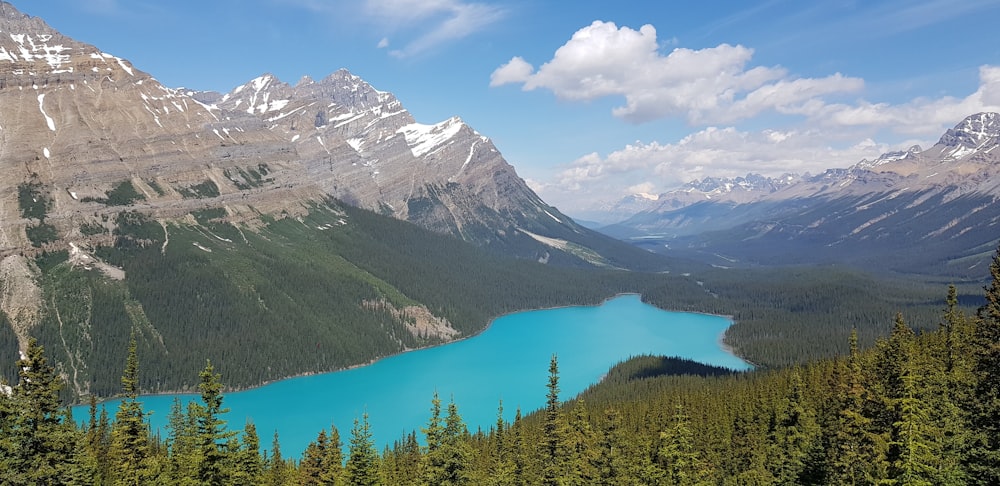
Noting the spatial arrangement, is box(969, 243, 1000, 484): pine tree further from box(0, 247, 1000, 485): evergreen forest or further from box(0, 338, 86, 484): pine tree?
box(0, 338, 86, 484): pine tree

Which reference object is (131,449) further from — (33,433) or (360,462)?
(360,462)

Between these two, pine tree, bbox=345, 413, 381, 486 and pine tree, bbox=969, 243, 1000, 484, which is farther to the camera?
pine tree, bbox=345, 413, 381, 486

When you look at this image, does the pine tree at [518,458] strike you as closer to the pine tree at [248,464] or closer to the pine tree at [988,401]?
the pine tree at [248,464]

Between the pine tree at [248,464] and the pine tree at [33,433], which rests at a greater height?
the pine tree at [33,433]

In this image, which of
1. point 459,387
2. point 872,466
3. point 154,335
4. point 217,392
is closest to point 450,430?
point 217,392

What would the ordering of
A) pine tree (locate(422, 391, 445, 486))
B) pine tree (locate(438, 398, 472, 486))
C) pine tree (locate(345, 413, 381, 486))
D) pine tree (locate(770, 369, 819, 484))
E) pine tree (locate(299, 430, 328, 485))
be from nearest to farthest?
pine tree (locate(438, 398, 472, 486)), pine tree (locate(422, 391, 445, 486)), pine tree (locate(345, 413, 381, 486)), pine tree (locate(299, 430, 328, 485)), pine tree (locate(770, 369, 819, 484))

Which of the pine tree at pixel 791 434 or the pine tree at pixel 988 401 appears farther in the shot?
the pine tree at pixel 791 434

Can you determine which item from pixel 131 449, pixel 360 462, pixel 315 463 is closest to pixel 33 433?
pixel 131 449

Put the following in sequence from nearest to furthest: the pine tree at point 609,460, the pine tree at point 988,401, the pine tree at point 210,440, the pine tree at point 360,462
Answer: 1. the pine tree at point 988,401
2. the pine tree at point 210,440
3. the pine tree at point 360,462
4. the pine tree at point 609,460

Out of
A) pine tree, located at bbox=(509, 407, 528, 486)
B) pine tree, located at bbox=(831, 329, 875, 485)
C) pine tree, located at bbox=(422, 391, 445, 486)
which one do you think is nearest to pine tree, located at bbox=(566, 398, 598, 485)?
pine tree, located at bbox=(509, 407, 528, 486)

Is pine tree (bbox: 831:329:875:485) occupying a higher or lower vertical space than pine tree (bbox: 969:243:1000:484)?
lower

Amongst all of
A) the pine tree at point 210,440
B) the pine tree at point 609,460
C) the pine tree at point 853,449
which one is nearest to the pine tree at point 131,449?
A: the pine tree at point 210,440

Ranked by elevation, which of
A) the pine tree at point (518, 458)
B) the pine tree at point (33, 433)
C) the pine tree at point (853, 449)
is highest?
the pine tree at point (33, 433)
